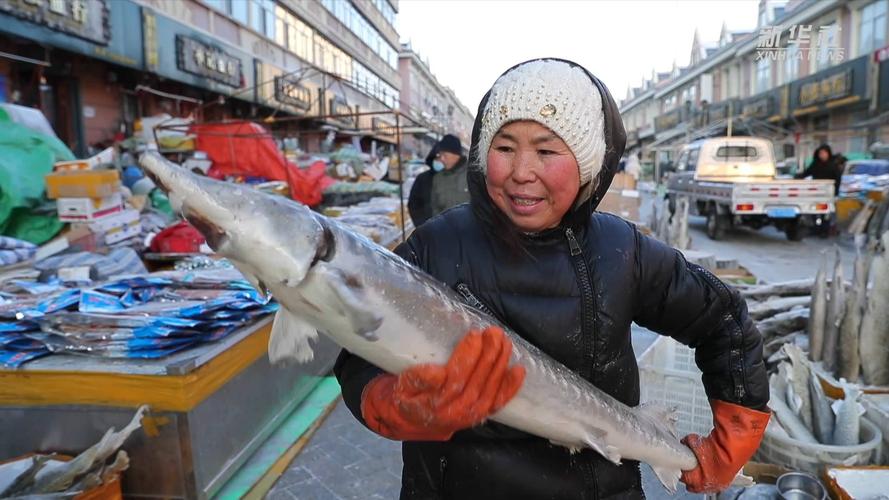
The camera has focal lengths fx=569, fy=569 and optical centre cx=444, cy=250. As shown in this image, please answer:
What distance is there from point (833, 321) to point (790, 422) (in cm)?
130

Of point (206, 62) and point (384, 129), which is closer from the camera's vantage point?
point (384, 129)

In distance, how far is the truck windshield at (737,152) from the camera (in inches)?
608

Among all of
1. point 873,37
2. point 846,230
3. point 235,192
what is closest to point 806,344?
point 235,192

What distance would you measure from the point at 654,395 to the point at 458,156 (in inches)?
152

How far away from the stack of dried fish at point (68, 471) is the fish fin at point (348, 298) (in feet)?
6.22

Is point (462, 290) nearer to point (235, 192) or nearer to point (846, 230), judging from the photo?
point (235, 192)

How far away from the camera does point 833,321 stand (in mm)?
4156

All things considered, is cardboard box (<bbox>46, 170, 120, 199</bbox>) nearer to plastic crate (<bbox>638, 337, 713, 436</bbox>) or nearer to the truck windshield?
plastic crate (<bbox>638, 337, 713, 436</bbox>)

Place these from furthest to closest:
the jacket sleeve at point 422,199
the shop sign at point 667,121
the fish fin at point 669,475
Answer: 1. the shop sign at point 667,121
2. the jacket sleeve at point 422,199
3. the fish fin at point 669,475

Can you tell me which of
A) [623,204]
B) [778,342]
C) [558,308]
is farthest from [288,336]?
[623,204]

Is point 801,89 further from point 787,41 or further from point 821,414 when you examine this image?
point 821,414

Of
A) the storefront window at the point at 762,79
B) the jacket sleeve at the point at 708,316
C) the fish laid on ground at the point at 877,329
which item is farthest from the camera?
the storefront window at the point at 762,79

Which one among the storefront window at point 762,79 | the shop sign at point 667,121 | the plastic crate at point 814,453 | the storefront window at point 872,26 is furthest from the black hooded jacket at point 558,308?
the shop sign at point 667,121

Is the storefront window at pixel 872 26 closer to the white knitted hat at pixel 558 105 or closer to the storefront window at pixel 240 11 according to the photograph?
the storefront window at pixel 240 11
